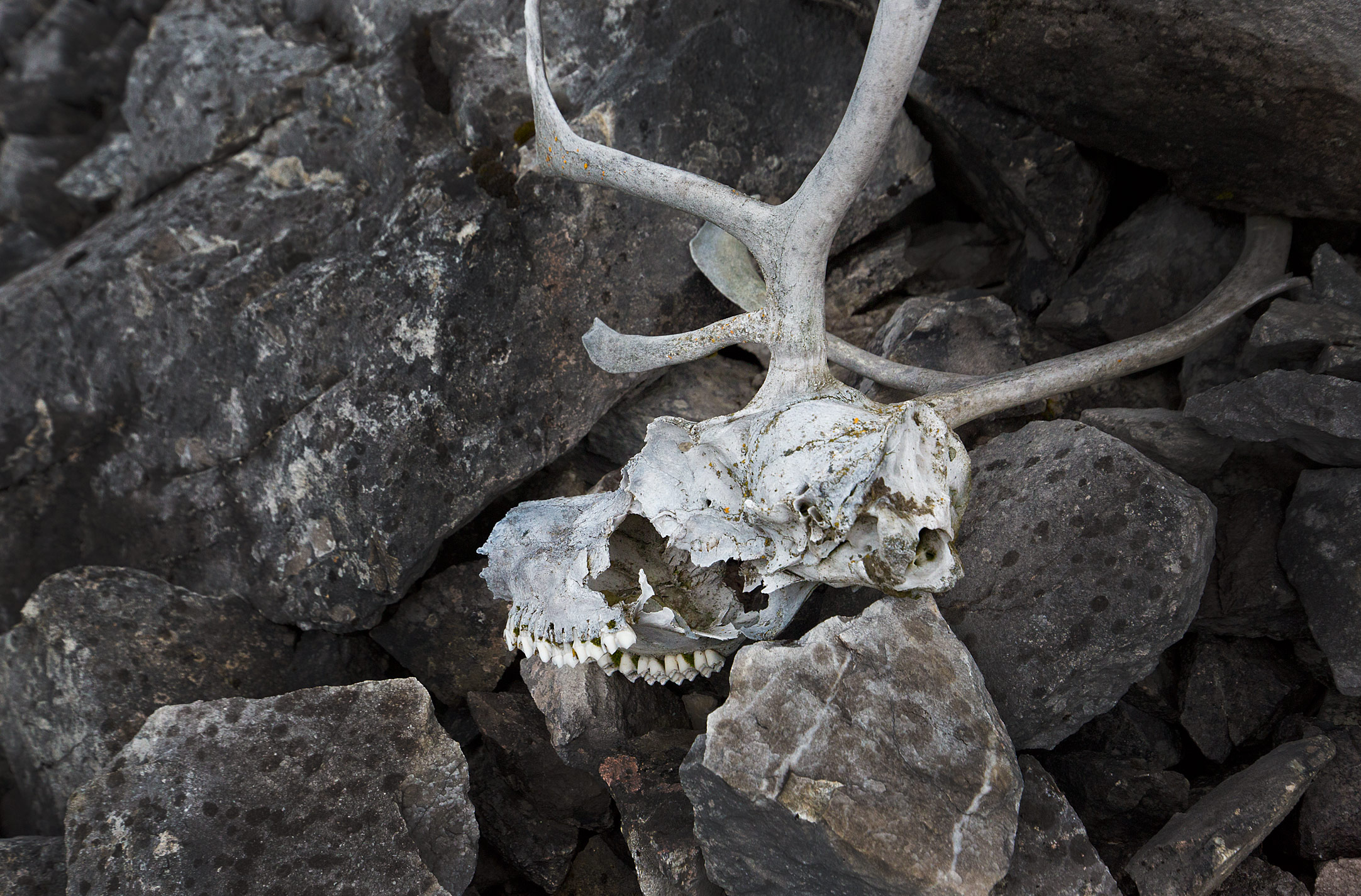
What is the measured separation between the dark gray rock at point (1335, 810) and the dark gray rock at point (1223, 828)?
0.25 feet

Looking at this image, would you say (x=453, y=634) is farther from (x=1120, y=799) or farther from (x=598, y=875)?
(x=1120, y=799)

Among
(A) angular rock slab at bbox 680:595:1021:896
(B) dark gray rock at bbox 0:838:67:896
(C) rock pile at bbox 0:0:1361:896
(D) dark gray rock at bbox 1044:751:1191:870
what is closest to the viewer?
A: (A) angular rock slab at bbox 680:595:1021:896

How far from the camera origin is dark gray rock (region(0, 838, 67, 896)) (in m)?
2.50

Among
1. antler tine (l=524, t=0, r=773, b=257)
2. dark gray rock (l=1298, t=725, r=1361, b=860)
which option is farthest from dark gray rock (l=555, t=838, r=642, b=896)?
antler tine (l=524, t=0, r=773, b=257)

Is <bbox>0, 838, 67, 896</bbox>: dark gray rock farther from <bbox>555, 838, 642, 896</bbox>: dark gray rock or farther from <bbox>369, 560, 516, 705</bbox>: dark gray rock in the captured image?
<bbox>555, 838, 642, 896</bbox>: dark gray rock

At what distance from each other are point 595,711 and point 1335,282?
2905mm

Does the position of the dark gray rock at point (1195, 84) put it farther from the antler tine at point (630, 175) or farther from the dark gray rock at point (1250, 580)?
the dark gray rock at point (1250, 580)

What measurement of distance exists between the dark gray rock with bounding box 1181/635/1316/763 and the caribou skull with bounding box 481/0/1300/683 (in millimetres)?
1052

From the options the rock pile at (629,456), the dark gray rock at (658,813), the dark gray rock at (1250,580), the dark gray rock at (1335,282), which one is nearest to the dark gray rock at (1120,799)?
the rock pile at (629,456)

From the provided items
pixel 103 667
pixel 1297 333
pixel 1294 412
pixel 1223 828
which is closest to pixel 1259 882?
pixel 1223 828

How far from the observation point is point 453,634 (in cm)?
334

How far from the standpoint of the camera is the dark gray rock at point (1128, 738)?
2604 millimetres

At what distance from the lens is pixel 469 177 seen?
320 cm

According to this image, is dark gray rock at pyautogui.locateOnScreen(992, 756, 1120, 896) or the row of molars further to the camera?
the row of molars
